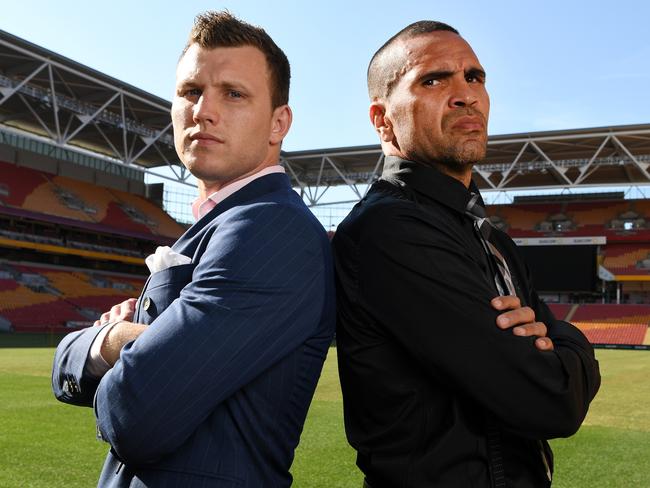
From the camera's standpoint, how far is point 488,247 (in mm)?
1829

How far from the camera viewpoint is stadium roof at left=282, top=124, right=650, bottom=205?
3497 centimetres

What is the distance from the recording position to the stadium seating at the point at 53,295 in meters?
30.9

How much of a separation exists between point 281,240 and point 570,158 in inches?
1602

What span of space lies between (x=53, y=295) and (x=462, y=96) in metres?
36.2

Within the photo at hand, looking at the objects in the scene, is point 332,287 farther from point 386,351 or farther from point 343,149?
point 343,149

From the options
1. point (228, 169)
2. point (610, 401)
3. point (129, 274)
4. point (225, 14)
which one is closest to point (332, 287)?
point (228, 169)

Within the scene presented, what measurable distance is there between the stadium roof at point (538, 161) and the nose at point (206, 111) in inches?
1404

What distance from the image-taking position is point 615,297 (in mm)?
42219

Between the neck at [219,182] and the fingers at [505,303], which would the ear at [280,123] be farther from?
the fingers at [505,303]

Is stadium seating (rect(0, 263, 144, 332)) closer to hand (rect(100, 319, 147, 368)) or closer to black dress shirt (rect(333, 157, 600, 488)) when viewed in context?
hand (rect(100, 319, 147, 368))

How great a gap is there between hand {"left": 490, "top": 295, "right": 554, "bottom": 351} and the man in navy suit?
0.43m

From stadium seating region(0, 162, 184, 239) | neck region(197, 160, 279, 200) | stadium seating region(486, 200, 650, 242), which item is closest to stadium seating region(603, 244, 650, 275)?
stadium seating region(486, 200, 650, 242)

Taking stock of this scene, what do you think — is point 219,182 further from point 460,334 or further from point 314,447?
point 314,447

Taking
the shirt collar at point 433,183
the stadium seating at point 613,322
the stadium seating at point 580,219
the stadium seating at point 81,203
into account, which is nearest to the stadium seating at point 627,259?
the stadium seating at point 580,219
